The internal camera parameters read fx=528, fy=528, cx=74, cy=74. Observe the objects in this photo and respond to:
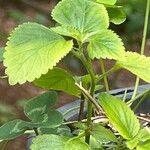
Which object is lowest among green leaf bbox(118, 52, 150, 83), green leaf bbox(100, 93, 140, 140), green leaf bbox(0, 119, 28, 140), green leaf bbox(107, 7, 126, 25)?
green leaf bbox(0, 119, 28, 140)

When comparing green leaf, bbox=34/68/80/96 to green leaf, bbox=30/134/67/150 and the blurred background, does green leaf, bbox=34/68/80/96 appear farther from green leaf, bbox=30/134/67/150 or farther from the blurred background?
the blurred background

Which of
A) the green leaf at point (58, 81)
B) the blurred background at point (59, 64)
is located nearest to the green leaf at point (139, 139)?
the green leaf at point (58, 81)

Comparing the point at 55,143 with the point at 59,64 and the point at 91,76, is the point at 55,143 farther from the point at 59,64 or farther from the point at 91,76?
the point at 59,64

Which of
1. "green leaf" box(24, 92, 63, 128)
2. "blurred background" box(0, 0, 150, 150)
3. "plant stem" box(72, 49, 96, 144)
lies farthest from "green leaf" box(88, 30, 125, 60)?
"blurred background" box(0, 0, 150, 150)

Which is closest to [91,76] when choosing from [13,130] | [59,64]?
[13,130]

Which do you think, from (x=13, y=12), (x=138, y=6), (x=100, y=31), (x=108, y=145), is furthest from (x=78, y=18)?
(x=13, y=12)

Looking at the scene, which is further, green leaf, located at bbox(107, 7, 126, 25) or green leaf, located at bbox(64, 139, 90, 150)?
green leaf, located at bbox(107, 7, 126, 25)

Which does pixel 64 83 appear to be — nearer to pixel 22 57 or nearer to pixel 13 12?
pixel 22 57
